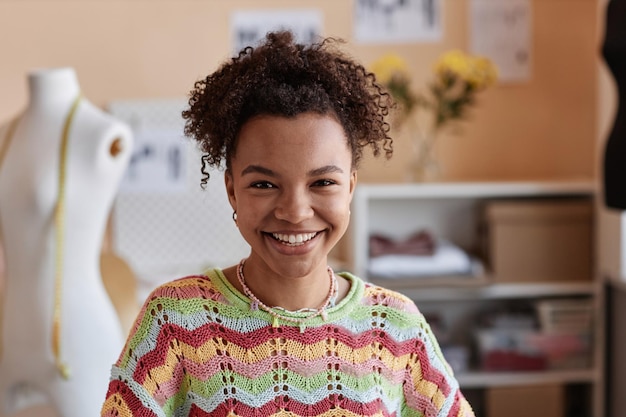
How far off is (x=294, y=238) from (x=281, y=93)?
0.61ft

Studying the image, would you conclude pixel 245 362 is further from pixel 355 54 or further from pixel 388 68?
pixel 355 54

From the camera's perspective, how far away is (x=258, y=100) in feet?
4.02

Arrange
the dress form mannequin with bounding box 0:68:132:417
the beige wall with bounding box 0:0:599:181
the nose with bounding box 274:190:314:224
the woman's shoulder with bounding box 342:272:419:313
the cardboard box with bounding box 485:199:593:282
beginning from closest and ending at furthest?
the nose with bounding box 274:190:314:224
the woman's shoulder with bounding box 342:272:419:313
the dress form mannequin with bounding box 0:68:132:417
the cardboard box with bounding box 485:199:593:282
the beige wall with bounding box 0:0:599:181

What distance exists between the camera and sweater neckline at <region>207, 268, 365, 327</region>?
1.29 metres

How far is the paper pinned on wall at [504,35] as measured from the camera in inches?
144

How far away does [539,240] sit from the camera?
344 cm

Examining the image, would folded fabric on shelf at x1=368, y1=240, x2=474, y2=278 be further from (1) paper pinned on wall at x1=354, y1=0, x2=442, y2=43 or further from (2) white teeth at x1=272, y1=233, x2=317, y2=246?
(2) white teeth at x1=272, y1=233, x2=317, y2=246

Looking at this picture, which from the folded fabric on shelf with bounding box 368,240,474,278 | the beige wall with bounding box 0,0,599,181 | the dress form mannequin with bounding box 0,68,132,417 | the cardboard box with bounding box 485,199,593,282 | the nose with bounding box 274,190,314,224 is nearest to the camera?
the nose with bounding box 274,190,314,224

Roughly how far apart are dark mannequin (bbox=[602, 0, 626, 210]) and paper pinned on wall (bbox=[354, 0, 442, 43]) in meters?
1.30

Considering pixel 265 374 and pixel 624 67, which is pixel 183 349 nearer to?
pixel 265 374

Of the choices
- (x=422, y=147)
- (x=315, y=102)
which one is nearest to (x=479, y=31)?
(x=422, y=147)

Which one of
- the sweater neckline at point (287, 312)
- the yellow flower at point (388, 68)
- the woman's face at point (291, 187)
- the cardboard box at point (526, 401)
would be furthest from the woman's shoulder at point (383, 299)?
the cardboard box at point (526, 401)

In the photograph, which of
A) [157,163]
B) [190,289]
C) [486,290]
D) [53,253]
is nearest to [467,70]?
[486,290]

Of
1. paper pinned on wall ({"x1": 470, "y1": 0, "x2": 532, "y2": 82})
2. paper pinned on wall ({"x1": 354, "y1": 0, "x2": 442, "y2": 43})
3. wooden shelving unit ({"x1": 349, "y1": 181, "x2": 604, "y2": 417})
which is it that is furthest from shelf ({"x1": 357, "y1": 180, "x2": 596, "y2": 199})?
paper pinned on wall ({"x1": 354, "y1": 0, "x2": 442, "y2": 43})
